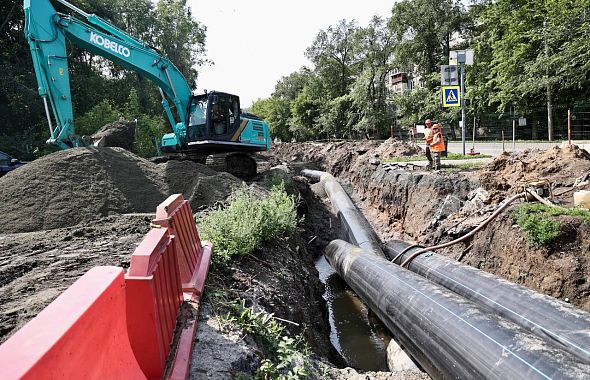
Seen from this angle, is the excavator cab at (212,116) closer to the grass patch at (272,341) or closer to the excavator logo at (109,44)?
the excavator logo at (109,44)

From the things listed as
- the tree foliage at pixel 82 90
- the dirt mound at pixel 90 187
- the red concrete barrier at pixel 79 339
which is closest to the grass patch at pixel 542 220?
the dirt mound at pixel 90 187

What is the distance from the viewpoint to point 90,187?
25.0 ft

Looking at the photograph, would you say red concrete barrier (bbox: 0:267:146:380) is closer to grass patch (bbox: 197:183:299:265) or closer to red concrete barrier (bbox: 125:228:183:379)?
red concrete barrier (bbox: 125:228:183:379)

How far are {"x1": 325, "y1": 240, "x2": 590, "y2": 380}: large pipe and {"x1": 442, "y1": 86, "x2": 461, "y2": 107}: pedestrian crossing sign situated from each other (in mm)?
9894

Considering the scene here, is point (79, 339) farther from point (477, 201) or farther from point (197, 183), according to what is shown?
point (477, 201)

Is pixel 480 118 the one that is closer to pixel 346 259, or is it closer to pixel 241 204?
pixel 346 259

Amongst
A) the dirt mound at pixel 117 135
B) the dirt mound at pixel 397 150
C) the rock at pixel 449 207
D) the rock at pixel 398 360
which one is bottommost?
the rock at pixel 398 360

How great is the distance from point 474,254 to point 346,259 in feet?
7.96

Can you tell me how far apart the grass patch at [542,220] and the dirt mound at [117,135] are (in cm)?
1188

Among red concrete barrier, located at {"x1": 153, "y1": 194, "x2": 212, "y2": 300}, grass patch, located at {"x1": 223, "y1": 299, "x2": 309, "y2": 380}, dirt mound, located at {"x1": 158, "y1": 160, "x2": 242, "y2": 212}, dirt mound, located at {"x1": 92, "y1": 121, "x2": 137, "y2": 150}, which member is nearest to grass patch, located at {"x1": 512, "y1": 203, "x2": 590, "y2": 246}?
grass patch, located at {"x1": 223, "y1": 299, "x2": 309, "y2": 380}

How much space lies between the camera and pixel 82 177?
771cm

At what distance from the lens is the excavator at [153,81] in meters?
9.14

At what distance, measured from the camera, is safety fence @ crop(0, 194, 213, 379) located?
1.32 meters

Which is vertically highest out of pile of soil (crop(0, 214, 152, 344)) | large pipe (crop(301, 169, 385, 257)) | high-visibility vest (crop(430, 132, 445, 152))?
high-visibility vest (crop(430, 132, 445, 152))
